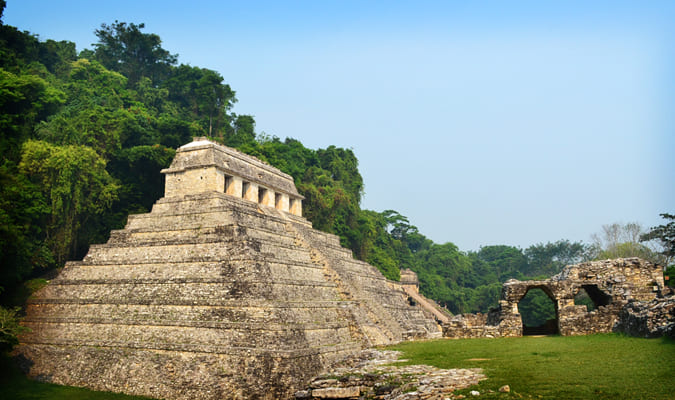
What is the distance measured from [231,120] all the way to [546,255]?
64181 mm

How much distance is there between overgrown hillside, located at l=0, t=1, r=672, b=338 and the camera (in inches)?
1051

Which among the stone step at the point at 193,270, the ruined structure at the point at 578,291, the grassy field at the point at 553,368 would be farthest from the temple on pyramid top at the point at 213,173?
the ruined structure at the point at 578,291

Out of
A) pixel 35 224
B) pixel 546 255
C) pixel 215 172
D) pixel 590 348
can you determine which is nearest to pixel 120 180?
pixel 35 224

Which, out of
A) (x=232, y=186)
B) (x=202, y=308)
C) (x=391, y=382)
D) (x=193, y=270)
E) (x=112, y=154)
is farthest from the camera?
(x=112, y=154)

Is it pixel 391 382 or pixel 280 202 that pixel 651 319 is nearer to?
pixel 391 382

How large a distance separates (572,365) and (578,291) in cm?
1135

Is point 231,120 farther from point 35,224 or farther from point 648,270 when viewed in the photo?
point 648,270

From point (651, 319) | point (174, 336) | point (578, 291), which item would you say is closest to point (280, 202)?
point (174, 336)

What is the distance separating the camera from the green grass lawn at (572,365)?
888 centimetres

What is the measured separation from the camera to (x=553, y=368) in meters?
11.2

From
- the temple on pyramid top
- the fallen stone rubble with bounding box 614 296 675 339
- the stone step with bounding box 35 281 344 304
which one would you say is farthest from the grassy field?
the temple on pyramid top

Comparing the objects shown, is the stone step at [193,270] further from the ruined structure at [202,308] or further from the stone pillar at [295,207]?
the stone pillar at [295,207]

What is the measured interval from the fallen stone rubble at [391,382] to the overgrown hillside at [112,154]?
42.0 ft

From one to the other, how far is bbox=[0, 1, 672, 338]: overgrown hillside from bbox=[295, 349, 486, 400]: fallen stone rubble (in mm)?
12799
